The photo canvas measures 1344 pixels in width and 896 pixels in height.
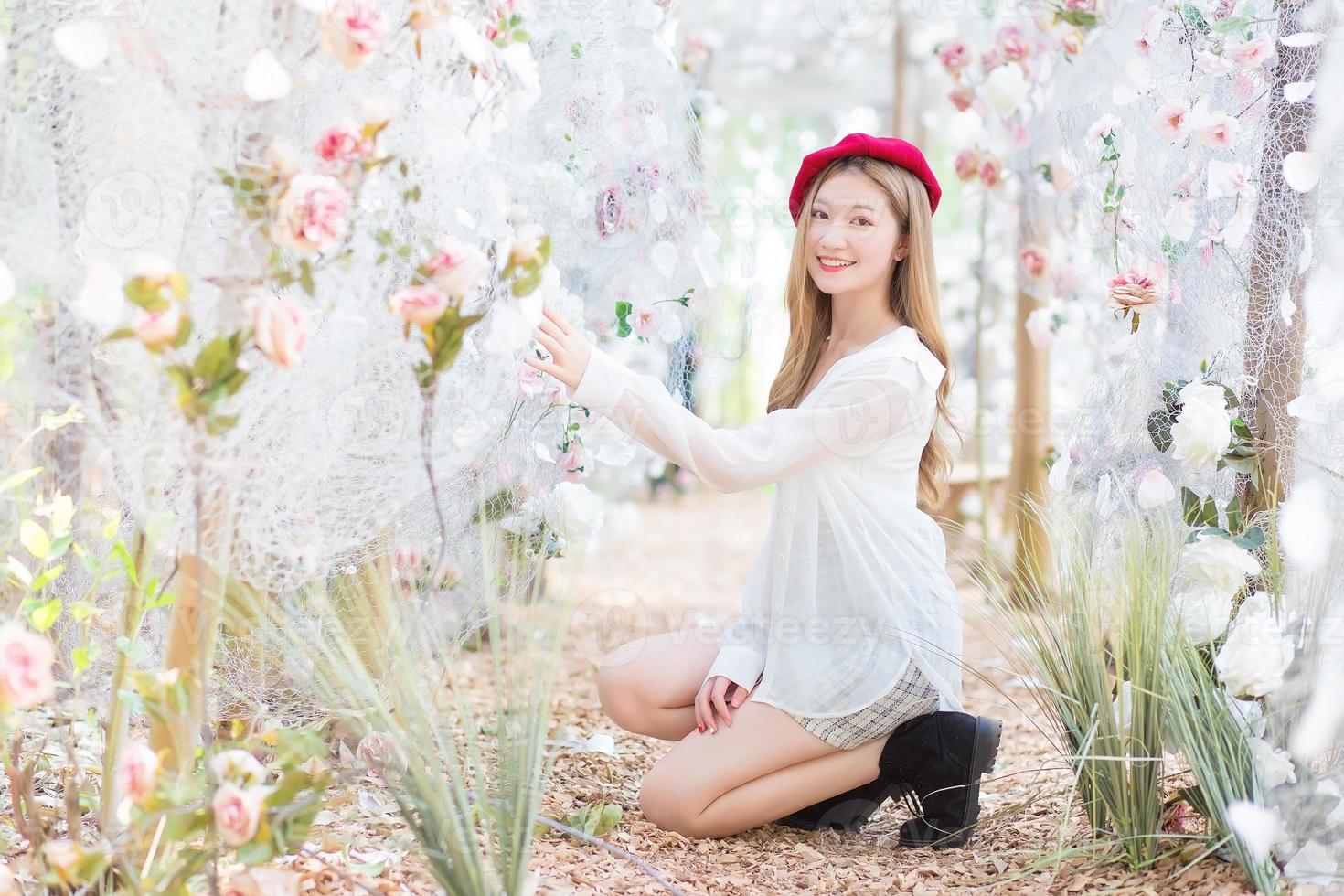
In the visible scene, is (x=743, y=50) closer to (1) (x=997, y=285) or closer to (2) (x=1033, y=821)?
(1) (x=997, y=285)

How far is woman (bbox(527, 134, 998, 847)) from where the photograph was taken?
172 centimetres

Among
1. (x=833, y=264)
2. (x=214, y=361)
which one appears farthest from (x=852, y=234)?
(x=214, y=361)

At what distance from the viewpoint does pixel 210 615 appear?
1.30 meters

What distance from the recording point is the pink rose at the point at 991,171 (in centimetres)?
286

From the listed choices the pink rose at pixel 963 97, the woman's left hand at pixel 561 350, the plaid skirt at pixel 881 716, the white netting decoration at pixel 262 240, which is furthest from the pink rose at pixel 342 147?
the pink rose at pixel 963 97

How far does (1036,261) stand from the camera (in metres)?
2.89

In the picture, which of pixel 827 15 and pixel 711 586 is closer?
pixel 711 586

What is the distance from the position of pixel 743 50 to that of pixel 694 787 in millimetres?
4942

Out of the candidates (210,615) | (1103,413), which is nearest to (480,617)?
(210,615)

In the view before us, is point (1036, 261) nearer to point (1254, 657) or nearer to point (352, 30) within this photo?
point (1254, 657)

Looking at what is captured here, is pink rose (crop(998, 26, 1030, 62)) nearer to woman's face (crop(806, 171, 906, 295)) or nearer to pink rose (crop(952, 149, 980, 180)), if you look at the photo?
pink rose (crop(952, 149, 980, 180))

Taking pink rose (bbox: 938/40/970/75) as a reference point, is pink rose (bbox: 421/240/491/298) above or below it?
below

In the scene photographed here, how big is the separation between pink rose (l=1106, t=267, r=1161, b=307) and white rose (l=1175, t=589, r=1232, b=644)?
45 cm

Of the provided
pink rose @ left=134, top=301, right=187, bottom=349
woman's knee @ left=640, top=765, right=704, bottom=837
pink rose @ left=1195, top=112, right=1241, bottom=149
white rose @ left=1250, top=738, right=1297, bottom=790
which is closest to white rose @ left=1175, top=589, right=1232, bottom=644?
white rose @ left=1250, top=738, right=1297, bottom=790
